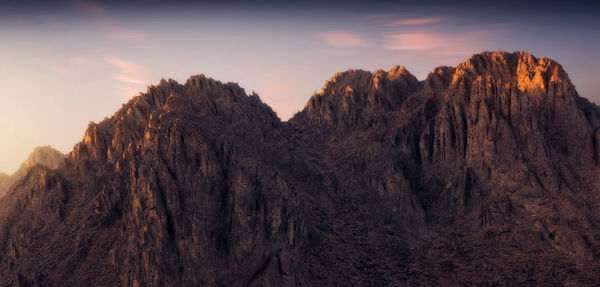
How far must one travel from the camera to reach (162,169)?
4850cm

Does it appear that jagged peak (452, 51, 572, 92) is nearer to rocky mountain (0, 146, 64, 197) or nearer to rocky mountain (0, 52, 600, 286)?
rocky mountain (0, 52, 600, 286)

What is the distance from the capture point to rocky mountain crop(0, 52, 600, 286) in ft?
154

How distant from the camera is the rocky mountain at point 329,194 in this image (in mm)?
46812

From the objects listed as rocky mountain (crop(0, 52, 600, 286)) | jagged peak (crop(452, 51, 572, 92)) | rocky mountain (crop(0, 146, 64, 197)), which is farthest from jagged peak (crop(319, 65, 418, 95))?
rocky mountain (crop(0, 146, 64, 197))

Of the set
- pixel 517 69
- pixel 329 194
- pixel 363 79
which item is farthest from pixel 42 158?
pixel 517 69

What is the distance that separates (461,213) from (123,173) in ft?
169

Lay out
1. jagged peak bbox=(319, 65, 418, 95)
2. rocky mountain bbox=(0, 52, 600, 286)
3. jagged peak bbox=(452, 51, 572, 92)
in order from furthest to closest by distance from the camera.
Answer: jagged peak bbox=(319, 65, 418, 95)
jagged peak bbox=(452, 51, 572, 92)
rocky mountain bbox=(0, 52, 600, 286)

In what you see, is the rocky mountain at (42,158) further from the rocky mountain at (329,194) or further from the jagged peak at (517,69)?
the jagged peak at (517,69)

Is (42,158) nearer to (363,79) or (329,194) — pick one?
(329,194)

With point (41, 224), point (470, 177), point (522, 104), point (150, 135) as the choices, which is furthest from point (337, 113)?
point (41, 224)

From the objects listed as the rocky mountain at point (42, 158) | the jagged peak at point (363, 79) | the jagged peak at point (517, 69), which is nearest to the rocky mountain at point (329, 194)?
the jagged peak at point (517, 69)

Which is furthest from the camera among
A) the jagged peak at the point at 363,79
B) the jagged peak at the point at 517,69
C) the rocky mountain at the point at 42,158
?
the rocky mountain at the point at 42,158

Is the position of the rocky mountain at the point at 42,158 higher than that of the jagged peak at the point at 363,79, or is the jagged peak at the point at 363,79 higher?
the jagged peak at the point at 363,79

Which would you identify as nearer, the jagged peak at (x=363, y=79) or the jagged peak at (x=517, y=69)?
the jagged peak at (x=517, y=69)
